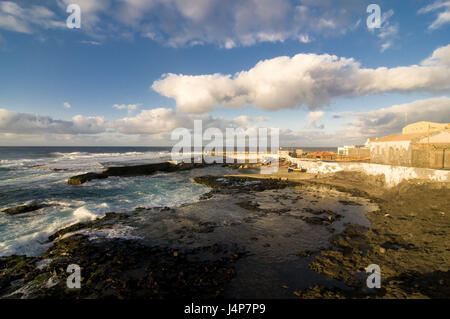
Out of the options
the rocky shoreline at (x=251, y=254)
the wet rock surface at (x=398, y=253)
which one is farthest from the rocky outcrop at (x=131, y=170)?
the wet rock surface at (x=398, y=253)

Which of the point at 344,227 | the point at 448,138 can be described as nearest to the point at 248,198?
the point at 344,227

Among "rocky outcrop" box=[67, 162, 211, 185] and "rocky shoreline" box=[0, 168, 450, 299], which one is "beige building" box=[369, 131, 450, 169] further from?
"rocky outcrop" box=[67, 162, 211, 185]

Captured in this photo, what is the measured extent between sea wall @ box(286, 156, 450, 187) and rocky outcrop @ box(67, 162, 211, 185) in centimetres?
2851

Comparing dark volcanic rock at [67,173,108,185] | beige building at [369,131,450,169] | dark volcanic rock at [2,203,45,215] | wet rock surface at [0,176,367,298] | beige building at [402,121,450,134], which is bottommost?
wet rock surface at [0,176,367,298]

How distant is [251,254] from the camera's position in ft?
30.3

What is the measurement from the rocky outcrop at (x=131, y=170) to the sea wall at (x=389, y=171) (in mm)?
28508

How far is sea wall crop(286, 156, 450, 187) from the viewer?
15.7 metres

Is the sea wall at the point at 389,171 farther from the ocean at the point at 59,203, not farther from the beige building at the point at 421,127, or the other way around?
the beige building at the point at 421,127

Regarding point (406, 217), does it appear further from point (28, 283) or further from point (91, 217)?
point (91, 217)

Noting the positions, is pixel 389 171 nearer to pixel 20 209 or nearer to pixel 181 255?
pixel 181 255

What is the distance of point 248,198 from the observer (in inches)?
790

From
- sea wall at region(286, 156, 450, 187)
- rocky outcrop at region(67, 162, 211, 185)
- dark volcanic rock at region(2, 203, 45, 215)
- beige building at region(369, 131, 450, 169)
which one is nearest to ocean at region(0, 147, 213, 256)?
dark volcanic rock at region(2, 203, 45, 215)

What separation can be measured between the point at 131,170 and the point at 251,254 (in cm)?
3338
